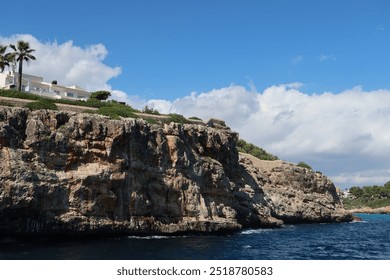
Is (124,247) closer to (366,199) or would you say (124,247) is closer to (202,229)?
(202,229)

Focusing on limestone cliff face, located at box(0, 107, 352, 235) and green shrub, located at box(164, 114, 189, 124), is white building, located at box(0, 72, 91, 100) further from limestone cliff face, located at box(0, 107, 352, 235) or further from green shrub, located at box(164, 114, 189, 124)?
limestone cliff face, located at box(0, 107, 352, 235)

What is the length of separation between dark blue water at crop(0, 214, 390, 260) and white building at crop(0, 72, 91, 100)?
3768cm

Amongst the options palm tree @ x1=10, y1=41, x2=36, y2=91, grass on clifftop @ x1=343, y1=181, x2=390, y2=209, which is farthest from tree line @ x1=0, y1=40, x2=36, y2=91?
grass on clifftop @ x1=343, y1=181, x2=390, y2=209

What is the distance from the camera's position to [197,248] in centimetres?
3772

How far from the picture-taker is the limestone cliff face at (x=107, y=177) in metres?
37.7

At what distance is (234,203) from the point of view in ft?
188

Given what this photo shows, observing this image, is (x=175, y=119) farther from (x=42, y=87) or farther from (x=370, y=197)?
(x=370, y=197)

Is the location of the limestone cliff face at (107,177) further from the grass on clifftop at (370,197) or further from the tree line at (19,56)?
the grass on clifftop at (370,197)

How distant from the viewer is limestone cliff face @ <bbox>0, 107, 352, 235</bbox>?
37656 mm

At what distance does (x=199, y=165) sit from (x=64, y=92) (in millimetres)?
37412

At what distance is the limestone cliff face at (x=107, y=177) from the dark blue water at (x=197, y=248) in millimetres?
1904

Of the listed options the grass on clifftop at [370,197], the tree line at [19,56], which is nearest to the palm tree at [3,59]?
the tree line at [19,56]
